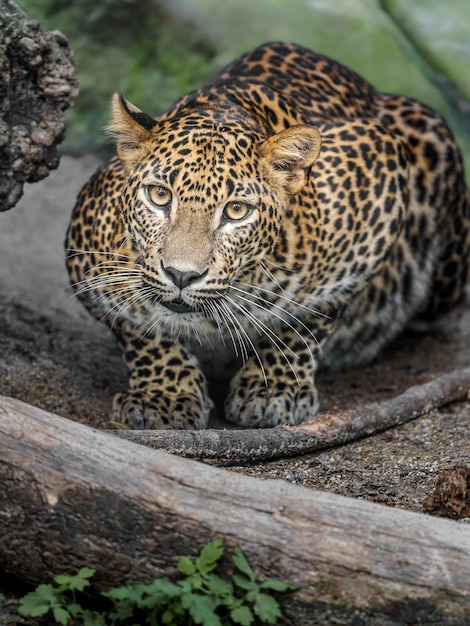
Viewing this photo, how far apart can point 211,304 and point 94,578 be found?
6.76 feet

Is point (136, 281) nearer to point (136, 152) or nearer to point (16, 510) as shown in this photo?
point (136, 152)

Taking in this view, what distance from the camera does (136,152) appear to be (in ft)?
20.6

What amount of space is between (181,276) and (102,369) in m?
2.40

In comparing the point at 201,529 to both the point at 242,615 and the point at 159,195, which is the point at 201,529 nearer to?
the point at 242,615

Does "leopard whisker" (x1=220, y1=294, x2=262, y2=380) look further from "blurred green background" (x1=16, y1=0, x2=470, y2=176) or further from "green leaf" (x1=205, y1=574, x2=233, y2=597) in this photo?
"blurred green background" (x1=16, y1=0, x2=470, y2=176)

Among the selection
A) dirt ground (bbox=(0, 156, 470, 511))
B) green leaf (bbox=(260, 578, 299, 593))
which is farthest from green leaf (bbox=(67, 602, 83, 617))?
dirt ground (bbox=(0, 156, 470, 511))

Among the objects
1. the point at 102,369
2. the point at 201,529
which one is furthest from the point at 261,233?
the point at 201,529

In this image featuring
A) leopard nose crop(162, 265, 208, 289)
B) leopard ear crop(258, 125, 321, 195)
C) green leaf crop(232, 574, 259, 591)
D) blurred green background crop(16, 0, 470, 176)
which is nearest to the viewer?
green leaf crop(232, 574, 259, 591)

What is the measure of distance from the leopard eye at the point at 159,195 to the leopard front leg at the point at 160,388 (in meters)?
1.29

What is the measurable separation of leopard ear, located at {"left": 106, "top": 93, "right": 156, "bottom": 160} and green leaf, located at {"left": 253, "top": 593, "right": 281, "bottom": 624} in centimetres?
305

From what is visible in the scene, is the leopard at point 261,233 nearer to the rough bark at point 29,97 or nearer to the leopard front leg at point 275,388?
the leopard front leg at point 275,388

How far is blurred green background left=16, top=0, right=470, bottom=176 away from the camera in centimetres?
1167

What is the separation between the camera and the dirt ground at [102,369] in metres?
5.94

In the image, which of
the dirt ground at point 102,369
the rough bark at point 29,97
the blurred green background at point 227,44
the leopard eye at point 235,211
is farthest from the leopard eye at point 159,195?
the blurred green background at point 227,44
